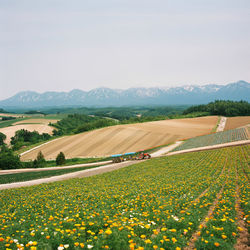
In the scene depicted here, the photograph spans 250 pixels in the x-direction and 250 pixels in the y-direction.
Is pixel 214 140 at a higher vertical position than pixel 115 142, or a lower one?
higher

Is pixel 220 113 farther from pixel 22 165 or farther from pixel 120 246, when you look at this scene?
pixel 120 246

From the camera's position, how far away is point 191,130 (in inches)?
3748

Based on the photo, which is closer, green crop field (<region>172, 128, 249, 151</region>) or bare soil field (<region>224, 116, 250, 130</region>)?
green crop field (<region>172, 128, 249, 151</region>)

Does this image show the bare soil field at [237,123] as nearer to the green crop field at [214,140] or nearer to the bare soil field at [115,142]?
the bare soil field at [115,142]

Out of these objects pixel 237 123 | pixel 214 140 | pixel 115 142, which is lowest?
pixel 115 142

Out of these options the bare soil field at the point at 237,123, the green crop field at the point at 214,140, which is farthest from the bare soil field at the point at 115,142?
the bare soil field at the point at 237,123

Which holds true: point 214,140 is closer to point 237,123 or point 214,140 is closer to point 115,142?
point 115,142

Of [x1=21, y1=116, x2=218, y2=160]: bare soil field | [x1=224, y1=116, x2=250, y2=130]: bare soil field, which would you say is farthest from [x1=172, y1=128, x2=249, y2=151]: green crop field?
[x1=224, y1=116, x2=250, y2=130]: bare soil field

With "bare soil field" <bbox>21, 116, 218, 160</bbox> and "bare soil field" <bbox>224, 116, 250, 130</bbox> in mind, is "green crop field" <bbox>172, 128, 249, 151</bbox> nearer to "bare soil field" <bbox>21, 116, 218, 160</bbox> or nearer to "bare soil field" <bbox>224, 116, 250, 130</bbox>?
"bare soil field" <bbox>21, 116, 218, 160</bbox>

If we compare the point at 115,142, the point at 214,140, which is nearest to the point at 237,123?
the point at 214,140

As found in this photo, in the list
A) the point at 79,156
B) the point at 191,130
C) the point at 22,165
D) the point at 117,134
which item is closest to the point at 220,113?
the point at 191,130

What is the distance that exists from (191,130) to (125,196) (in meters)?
87.2

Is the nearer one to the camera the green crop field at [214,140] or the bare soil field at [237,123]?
the green crop field at [214,140]

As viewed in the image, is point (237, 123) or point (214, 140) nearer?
point (214, 140)
